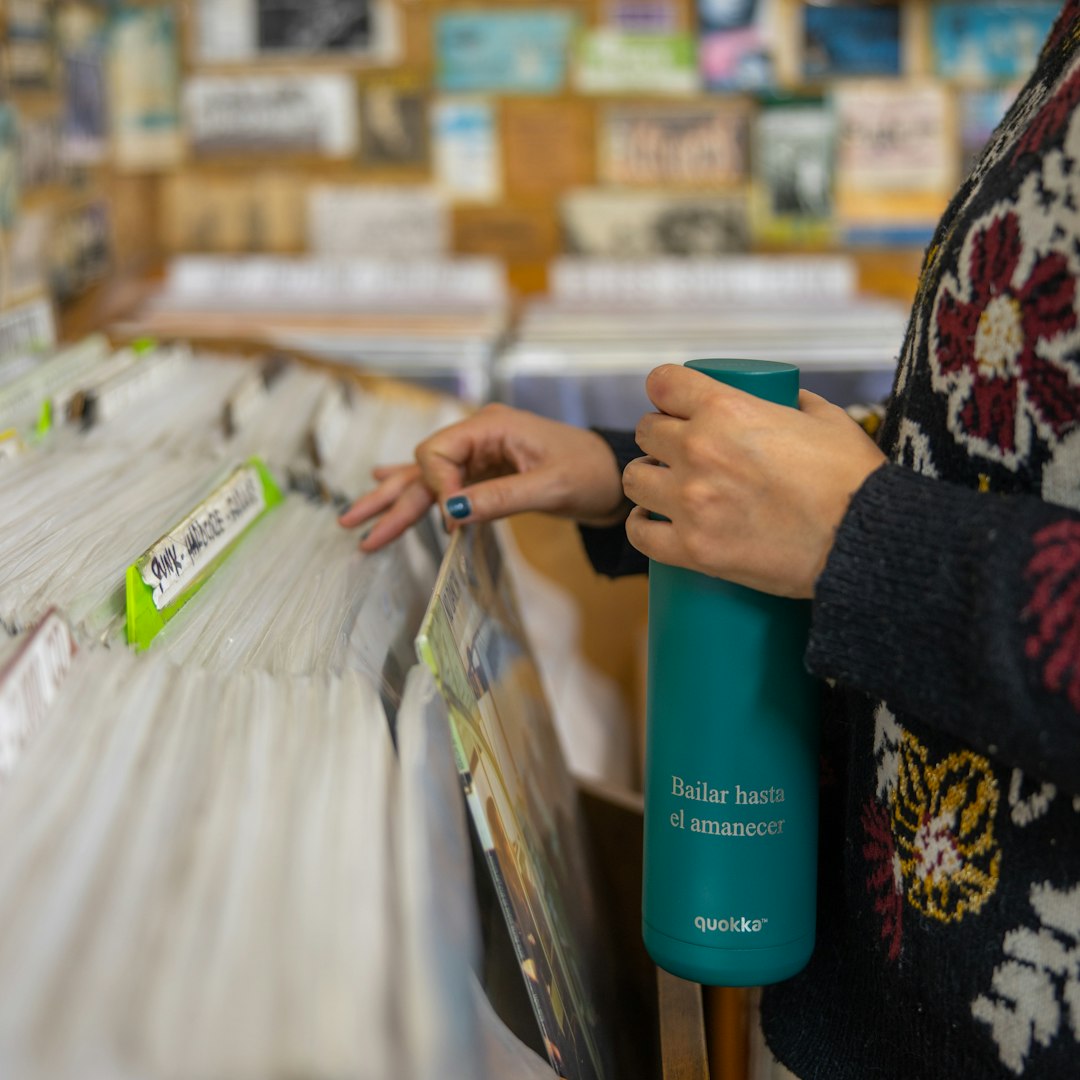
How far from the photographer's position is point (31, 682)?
1.46ft

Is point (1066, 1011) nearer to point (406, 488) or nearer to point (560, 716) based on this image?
point (406, 488)

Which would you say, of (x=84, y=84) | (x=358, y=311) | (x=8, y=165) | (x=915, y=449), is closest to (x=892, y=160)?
(x=358, y=311)

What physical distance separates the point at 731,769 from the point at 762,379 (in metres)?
0.18

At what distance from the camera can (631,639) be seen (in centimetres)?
133

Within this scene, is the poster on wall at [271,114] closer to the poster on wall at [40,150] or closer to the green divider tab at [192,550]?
the poster on wall at [40,150]

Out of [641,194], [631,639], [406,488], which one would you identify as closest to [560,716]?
[631,639]

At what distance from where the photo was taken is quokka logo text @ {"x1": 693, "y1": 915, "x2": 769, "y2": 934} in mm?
600

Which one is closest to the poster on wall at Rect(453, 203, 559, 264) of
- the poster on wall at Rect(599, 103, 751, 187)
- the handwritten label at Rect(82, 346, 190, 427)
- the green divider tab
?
the poster on wall at Rect(599, 103, 751, 187)

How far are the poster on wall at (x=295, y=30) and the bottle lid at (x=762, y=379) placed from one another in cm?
132

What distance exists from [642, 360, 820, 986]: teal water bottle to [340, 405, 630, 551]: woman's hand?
0.20 meters

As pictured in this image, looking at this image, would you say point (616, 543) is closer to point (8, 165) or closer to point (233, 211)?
point (8, 165)

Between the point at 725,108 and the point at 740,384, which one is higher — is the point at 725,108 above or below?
above

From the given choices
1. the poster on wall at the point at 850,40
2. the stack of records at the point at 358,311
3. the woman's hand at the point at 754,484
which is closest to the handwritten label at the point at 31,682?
the woman's hand at the point at 754,484

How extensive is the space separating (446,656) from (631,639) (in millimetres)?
807
